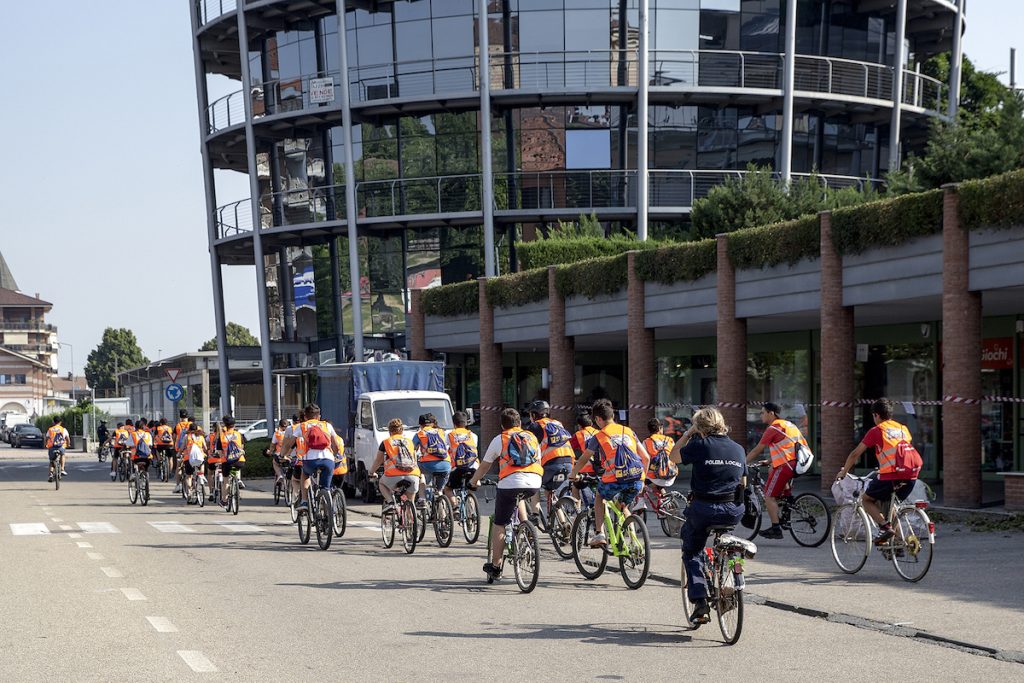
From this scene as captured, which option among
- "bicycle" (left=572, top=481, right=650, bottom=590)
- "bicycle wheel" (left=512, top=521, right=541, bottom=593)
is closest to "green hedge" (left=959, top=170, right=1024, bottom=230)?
"bicycle" (left=572, top=481, right=650, bottom=590)

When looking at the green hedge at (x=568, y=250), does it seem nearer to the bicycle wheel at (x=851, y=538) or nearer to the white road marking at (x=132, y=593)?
the bicycle wheel at (x=851, y=538)

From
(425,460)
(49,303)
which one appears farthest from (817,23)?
(49,303)

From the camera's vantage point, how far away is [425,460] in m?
18.5

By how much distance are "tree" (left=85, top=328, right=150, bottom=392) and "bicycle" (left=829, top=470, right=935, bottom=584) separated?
15694 centimetres

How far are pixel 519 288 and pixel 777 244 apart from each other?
11.9 m

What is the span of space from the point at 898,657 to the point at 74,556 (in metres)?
11.0

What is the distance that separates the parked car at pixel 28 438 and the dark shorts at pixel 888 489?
258ft

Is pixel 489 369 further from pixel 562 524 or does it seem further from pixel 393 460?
pixel 562 524

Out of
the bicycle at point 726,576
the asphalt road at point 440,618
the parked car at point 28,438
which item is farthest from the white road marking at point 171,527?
the parked car at point 28,438

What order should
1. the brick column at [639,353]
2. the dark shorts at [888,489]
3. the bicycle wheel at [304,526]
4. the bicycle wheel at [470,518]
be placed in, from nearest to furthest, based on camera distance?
the dark shorts at [888,489], the bicycle wheel at [304,526], the bicycle wheel at [470,518], the brick column at [639,353]

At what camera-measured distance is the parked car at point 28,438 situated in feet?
281

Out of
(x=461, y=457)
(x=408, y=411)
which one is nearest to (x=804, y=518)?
(x=461, y=457)

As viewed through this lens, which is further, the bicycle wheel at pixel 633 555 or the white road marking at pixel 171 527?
the white road marking at pixel 171 527

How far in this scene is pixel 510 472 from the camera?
1374 cm
